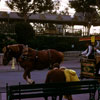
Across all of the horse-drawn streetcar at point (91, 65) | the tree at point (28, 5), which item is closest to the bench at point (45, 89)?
the horse-drawn streetcar at point (91, 65)

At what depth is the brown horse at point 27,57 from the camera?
1130 centimetres

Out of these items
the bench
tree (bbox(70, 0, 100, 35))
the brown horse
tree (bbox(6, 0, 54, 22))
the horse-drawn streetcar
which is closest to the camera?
the bench

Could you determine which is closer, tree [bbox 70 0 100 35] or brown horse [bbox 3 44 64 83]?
brown horse [bbox 3 44 64 83]

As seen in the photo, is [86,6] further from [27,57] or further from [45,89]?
[45,89]

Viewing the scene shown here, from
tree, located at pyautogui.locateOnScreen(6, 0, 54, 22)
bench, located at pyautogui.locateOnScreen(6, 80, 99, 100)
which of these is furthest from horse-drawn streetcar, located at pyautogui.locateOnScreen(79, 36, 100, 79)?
tree, located at pyautogui.locateOnScreen(6, 0, 54, 22)

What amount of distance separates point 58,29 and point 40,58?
25.9m

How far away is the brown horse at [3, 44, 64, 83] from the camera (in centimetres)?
1130

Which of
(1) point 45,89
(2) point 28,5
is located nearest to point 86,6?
(2) point 28,5

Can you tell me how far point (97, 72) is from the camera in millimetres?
10984

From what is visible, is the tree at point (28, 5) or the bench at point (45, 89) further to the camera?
the tree at point (28, 5)

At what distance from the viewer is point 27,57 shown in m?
11.4

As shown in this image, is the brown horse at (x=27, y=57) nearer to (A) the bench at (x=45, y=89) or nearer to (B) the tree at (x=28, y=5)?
(A) the bench at (x=45, y=89)

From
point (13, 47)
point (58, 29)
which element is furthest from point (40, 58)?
point (58, 29)

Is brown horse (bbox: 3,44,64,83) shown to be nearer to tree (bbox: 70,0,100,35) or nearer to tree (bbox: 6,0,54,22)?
tree (bbox: 6,0,54,22)
